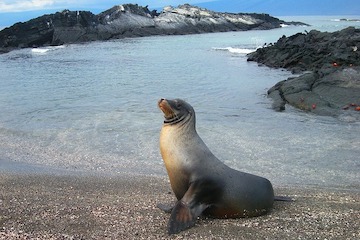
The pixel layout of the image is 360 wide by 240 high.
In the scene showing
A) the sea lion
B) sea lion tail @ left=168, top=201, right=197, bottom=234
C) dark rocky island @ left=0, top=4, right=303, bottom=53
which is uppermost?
dark rocky island @ left=0, top=4, right=303, bottom=53

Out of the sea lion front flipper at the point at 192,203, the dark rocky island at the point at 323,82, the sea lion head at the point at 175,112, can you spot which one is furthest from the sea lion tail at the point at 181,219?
the dark rocky island at the point at 323,82

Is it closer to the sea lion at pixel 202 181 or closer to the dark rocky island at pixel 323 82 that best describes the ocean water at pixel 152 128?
the dark rocky island at pixel 323 82

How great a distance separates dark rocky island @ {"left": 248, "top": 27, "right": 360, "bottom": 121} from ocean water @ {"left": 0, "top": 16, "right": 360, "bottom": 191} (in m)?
0.57

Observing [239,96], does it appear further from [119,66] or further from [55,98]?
[119,66]

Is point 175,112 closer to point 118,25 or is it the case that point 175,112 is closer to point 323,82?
point 323,82

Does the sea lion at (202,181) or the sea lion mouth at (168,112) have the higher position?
the sea lion mouth at (168,112)

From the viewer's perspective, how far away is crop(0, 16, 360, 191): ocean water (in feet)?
24.9

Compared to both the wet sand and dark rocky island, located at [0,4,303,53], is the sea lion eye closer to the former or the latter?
the wet sand

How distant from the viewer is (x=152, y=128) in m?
10.6

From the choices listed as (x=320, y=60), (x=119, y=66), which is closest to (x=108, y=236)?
(x=320, y=60)

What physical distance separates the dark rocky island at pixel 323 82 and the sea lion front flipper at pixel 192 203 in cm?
798

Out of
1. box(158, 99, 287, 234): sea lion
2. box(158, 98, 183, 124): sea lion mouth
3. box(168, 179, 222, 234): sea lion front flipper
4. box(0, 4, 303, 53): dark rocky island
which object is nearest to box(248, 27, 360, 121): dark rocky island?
box(158, 99, 287, 234): sea lion

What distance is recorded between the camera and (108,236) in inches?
159

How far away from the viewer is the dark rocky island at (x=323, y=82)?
12734mm
